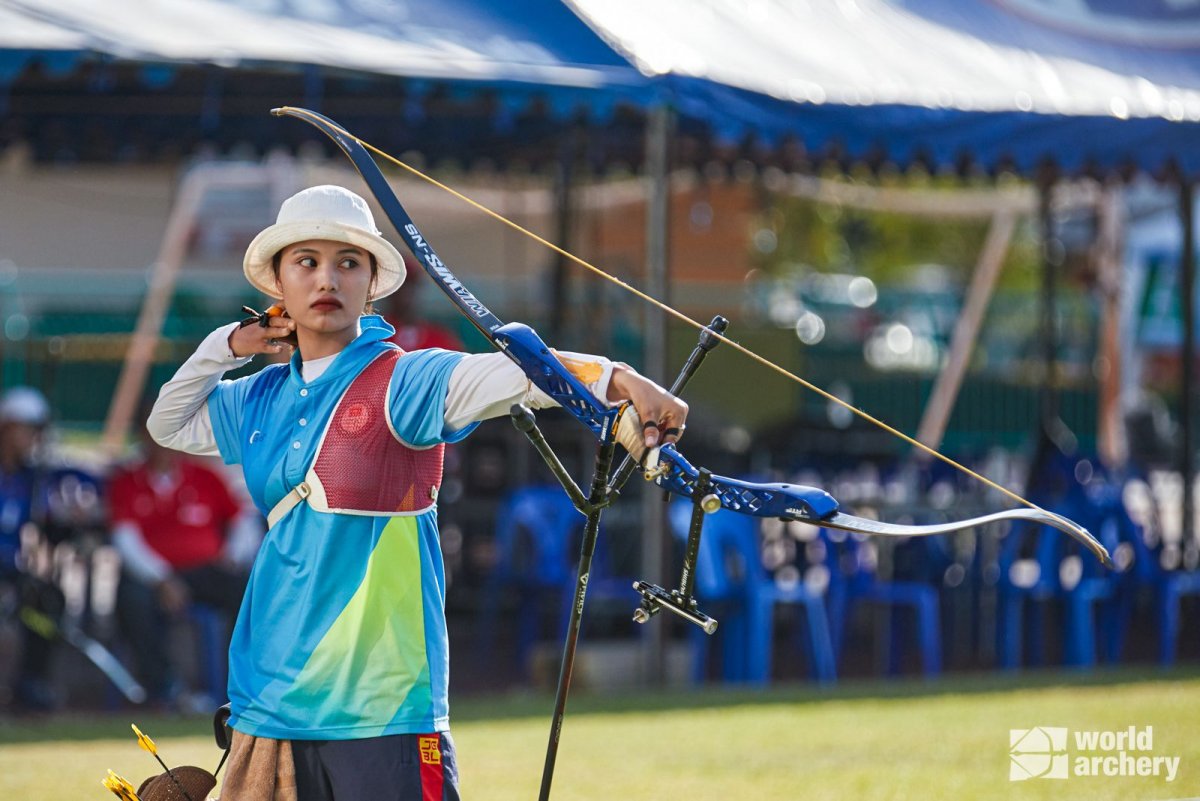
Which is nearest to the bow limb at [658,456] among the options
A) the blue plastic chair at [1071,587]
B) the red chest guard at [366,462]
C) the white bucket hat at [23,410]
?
the red chest guard at [366,462]

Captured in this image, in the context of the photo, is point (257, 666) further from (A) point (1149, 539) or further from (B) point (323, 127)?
(A) point (1149, 539)

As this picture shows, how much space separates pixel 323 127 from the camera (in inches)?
151

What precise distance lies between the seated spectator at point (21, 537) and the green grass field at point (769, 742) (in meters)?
0.47

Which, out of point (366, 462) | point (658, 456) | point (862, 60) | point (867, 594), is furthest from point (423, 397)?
point (867, 594)

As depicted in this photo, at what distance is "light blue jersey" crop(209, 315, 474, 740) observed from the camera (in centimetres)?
341

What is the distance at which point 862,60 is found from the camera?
30.6 ft

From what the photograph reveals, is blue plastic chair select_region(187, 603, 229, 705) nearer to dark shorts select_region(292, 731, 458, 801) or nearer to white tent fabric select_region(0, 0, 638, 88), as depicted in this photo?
white tent fabric select_region(0, 0, 638, 88)

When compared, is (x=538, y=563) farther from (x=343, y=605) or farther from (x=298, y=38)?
(x=343, y=605)

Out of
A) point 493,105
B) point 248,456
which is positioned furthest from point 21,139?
point 248,456

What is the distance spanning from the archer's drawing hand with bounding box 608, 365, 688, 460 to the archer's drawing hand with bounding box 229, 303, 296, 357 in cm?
92

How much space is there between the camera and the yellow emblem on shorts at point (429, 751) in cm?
342

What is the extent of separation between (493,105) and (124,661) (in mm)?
4022

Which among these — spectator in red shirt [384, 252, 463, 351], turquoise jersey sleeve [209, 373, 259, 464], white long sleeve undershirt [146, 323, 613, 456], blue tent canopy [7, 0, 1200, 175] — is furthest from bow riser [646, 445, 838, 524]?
spectator in red shirt [384, 252, 463, 351]

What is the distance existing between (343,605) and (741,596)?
615 cm
